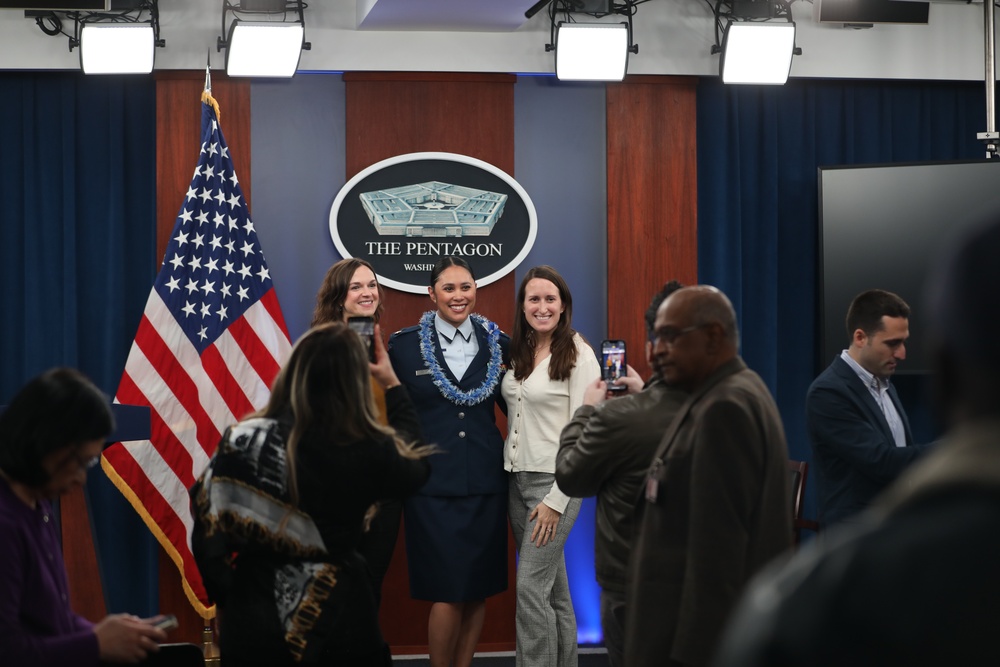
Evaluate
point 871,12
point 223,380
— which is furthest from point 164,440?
point 871,12

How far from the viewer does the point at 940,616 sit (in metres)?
0.78

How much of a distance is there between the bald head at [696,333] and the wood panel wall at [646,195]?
3.18 metres

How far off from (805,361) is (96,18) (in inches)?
150

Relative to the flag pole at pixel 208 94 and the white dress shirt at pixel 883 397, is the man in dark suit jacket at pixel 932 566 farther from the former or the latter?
the flag pole at pixel 208 94

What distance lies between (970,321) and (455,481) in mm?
3834

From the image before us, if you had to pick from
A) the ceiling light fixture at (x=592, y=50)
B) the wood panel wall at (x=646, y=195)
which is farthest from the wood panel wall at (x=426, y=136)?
the wood panel wall at (x=646, y=195)

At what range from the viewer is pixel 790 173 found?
595 cm

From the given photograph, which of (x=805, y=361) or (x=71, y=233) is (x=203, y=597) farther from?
(x=805, y=361)

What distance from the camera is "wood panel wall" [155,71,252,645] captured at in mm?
5387

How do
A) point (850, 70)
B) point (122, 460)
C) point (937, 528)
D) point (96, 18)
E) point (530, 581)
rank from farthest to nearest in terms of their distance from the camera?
point (850, 70) → point (96, 18) → point (122, 460) → point (530, 581) → point (937, 528)

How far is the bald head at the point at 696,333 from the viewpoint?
2.46 meters

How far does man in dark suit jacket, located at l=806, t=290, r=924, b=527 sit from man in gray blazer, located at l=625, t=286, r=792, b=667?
5.04ft

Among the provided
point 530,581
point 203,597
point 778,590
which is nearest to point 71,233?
point 203,597

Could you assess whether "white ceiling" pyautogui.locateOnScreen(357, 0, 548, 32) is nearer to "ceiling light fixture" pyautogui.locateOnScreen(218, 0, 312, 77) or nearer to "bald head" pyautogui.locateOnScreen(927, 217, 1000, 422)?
"ceiling light fixture" pyautogui.locateOnScreen(218, 0, 312, 77)
